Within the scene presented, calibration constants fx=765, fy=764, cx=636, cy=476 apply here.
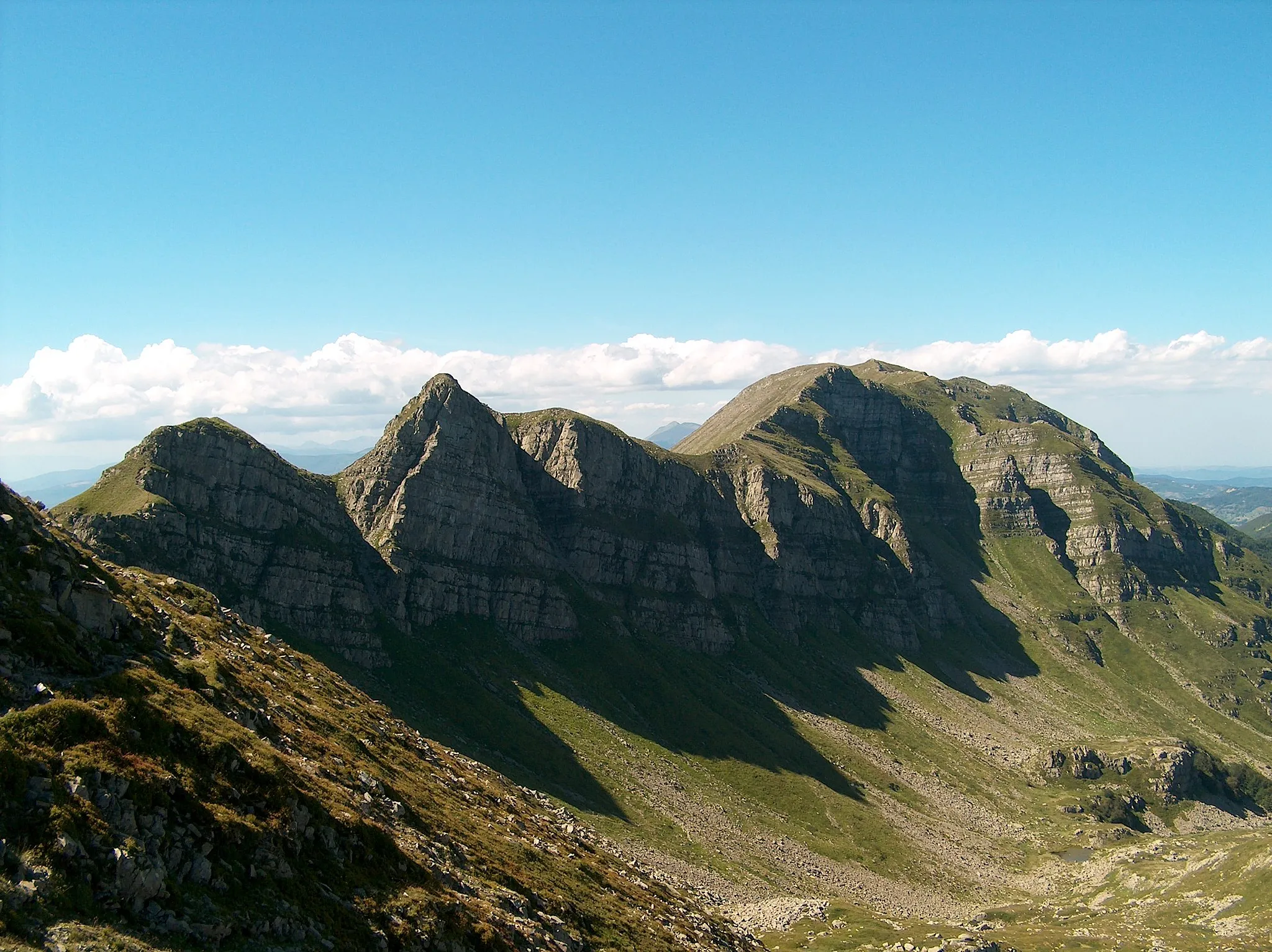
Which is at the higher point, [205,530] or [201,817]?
[205,530]

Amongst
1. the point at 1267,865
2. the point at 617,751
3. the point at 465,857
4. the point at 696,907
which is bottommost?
the point at 1267,865

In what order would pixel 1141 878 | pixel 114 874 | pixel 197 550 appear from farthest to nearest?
pixel 197 550 → pixel 1141 878 → pixel 114 874

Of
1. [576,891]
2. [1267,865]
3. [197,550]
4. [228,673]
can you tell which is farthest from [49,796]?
[1267,865]

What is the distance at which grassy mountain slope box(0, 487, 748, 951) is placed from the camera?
3206 centimetres

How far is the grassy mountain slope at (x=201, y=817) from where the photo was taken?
105ft

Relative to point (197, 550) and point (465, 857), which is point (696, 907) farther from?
point (197, 550)

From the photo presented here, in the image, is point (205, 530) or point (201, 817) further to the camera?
point (205, 530)

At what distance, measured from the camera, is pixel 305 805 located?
4591cm

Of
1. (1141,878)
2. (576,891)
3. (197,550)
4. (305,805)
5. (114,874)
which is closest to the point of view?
(114,874)

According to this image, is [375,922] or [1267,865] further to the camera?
[1267,865]

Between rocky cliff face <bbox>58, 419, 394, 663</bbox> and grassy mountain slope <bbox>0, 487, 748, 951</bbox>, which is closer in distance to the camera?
grassy mountain slope <bbox>0, 487, 748, 951</bbox>

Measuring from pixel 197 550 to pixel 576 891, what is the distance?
494ft

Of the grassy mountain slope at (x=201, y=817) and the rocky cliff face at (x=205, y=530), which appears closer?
the grassy mountain slope at (x=201, y=817)

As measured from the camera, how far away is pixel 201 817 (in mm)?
38688
